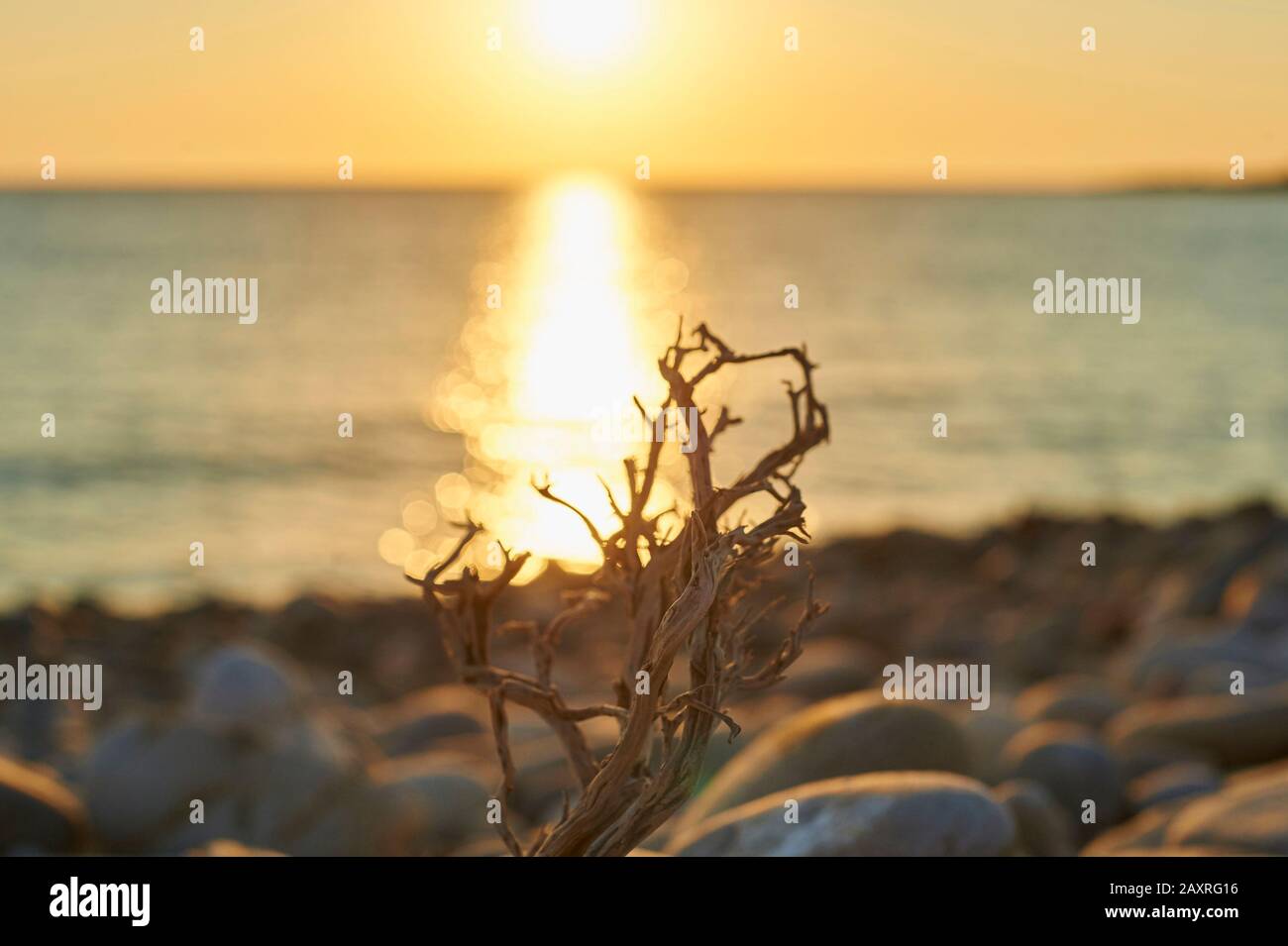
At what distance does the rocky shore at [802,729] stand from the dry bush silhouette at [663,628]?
1524 mm

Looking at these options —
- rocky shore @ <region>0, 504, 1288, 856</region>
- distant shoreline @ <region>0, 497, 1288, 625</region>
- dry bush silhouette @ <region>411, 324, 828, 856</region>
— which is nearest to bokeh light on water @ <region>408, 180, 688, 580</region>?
dry bush silhouette @ <region>411, 324, 828, 856</region>

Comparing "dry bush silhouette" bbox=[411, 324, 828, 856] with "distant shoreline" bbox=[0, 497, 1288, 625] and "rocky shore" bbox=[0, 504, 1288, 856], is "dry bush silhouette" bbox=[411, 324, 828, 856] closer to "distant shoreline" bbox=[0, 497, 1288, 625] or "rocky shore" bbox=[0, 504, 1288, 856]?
"rocky shore" bbox=[0, 504, 1288, 856]

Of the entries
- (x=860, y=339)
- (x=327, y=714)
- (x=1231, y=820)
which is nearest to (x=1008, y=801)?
(x=1231, y=820)

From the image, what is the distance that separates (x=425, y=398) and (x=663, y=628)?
28.7 m

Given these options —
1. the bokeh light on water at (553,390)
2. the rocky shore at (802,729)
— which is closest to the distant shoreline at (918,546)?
the rocky shore at (802,729)

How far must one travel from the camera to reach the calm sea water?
1923 centimetres

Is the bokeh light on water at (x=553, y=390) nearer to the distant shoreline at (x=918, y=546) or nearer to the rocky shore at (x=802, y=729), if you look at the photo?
the rocky shore at (x=802, y=729)

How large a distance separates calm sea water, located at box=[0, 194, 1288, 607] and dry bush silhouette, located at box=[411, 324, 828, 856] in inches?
545

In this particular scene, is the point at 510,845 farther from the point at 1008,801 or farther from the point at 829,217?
the point at 829,217

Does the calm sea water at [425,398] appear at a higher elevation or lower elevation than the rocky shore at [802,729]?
higher

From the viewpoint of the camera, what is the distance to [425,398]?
30281 millimetres

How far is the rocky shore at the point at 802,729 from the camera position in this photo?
5.12m

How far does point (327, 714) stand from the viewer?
8750 mm
